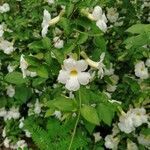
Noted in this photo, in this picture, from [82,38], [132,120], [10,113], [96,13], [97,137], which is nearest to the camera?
[82,38]

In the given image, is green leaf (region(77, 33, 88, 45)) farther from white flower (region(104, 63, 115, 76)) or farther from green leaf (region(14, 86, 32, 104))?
green leaf (region(14, 86, 32, 104))

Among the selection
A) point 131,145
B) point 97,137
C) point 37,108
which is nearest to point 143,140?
point 131,145

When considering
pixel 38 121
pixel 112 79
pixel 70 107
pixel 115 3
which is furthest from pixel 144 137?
pixel 70 107

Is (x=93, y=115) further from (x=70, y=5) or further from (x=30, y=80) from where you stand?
(x=30, y=80)

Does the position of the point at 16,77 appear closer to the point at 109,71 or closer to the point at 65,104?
the point at 65,104

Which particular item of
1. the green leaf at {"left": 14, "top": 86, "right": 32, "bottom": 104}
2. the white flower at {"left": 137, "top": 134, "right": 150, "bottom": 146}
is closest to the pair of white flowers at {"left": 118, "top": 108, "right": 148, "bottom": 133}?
the white flower at {"left": 137, "top": 134, "right": 150, "bottom": 146}
